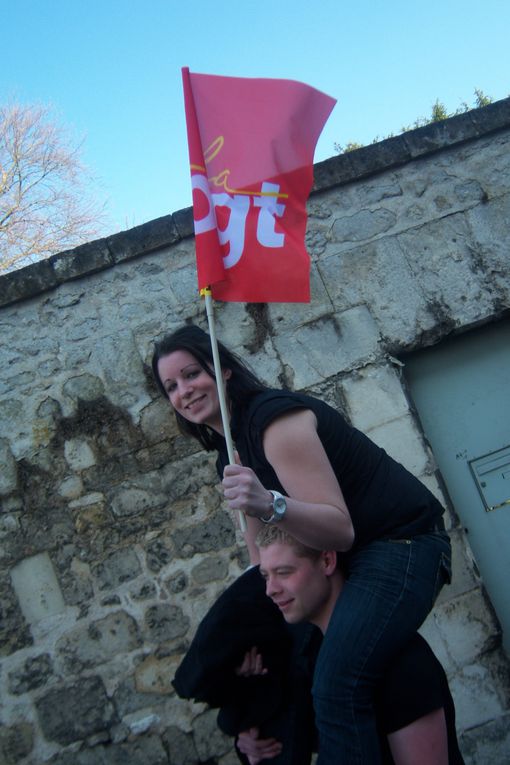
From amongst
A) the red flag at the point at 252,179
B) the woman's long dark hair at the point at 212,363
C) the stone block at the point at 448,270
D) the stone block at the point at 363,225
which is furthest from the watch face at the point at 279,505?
the stone block at the point at 363,225

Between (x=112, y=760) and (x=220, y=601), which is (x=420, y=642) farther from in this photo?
(x=112, y=760)

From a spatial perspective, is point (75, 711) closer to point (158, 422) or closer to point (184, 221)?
point (158, 422)

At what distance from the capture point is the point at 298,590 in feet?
6.12

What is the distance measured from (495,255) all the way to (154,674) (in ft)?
9.28

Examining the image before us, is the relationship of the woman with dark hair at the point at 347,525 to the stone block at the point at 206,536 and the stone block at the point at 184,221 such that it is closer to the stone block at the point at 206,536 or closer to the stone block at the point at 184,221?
A: the stone block at the point at 206,536

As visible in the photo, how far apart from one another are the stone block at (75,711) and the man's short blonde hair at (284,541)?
2061 millimetres

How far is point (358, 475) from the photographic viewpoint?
198 centimetres

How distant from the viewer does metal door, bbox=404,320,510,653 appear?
3.67 m

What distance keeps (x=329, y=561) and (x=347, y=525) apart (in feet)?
0.68

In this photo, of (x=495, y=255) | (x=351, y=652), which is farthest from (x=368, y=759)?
(x=495, y=255)

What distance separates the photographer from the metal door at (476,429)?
367cm

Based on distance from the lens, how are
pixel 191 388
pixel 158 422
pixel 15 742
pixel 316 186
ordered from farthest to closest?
pixel 316 186
pixel 158 422
pixel 15 742
pixel 191 388

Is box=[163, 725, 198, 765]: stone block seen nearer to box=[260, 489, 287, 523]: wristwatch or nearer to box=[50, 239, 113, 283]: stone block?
box=[260, 489, 287, 523]: wristwatch

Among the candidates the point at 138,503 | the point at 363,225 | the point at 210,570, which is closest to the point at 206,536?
the point at 210,570
